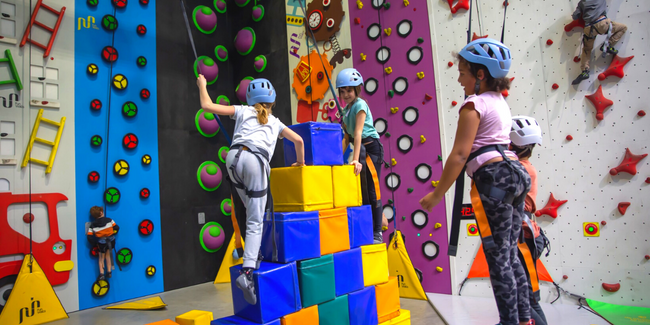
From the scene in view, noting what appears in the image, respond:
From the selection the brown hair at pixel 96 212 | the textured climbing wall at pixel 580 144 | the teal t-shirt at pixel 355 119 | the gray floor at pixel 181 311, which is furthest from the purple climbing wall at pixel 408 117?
the brown hair at pixel 96 212

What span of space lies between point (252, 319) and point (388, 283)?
125 centimetres

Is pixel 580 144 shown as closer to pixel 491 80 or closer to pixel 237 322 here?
pixel 491 80

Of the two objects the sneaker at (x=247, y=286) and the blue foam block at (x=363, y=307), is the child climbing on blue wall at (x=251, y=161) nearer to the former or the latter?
the sneaker at (x=247, y=286)

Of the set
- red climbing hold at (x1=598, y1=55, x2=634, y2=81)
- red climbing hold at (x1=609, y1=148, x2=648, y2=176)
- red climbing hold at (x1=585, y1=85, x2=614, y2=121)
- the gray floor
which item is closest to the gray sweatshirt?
red climbing hold at (x1=598, y1=55, x2=634, y2=81)

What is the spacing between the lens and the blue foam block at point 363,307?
275 cm

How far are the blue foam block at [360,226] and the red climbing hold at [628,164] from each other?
212cm

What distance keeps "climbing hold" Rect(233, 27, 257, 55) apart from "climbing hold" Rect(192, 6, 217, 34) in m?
0.43

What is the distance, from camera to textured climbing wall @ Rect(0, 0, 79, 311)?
3906mm

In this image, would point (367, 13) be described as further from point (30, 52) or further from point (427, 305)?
point (30, 52)

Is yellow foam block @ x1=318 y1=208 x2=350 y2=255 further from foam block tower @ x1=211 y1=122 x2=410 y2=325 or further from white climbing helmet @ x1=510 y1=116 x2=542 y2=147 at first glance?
white climbing helmet @ x1=510 y1=116 x2=542 y2=147

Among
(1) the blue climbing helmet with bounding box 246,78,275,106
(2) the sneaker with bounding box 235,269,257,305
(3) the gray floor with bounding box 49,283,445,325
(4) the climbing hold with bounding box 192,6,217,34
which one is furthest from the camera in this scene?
(4) the climbing hold with bounding box 192,6,217,34

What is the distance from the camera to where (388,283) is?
3055mm

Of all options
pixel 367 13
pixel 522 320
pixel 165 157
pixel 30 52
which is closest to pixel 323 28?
pixel 367 13

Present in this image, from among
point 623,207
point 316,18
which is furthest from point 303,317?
point 316,18
